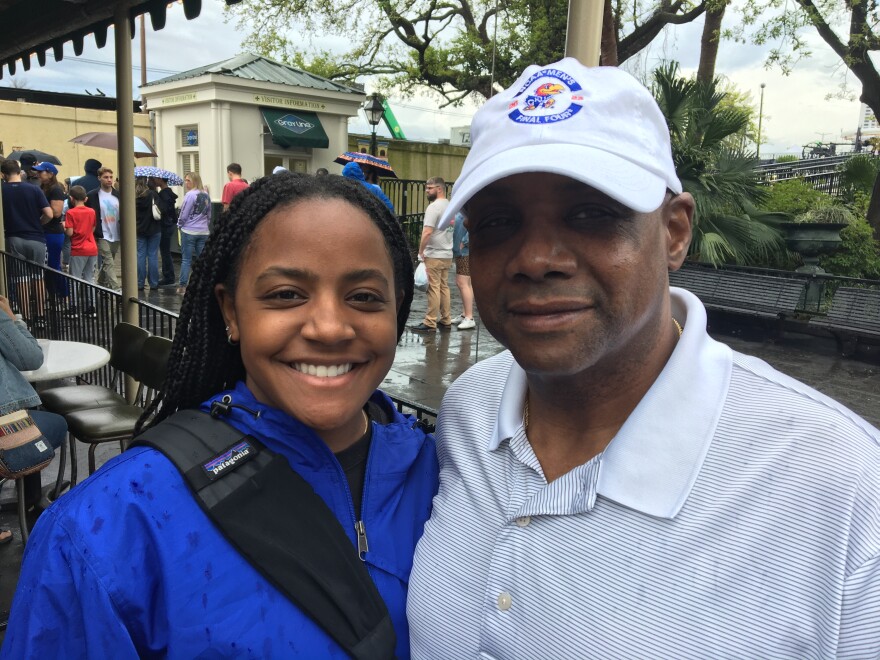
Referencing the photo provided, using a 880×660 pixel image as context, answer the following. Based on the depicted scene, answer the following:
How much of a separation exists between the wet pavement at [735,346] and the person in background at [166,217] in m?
1.19

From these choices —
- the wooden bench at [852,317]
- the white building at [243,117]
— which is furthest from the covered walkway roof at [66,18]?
the white building at [243,117]

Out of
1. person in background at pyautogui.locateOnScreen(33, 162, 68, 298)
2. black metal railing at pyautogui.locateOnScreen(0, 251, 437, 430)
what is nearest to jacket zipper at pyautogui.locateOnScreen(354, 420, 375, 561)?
black metal railing at pyautogui.locateOnScreen(0, 251, 437, 430)

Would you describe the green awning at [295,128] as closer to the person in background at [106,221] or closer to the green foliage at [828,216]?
the person in background at [106,221]

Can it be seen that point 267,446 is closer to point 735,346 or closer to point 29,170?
point 735,346

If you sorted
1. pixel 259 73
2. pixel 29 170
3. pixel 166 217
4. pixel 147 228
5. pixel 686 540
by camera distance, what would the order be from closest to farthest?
pixel 686 540, pixel 29 170, pixel 147 228, pixel 166 217, pixel 259 73

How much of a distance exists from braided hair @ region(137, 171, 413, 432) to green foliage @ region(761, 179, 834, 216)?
11760 millimetres

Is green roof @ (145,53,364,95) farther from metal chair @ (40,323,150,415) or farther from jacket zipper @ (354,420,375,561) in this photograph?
jacket zipper @ (354,420,375,561)

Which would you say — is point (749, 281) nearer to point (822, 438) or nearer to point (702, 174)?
point (702, 174)

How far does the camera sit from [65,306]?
6.66 meters

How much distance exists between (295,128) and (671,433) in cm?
1610

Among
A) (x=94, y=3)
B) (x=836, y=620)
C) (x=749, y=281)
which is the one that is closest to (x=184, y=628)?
(x=836, y=620)

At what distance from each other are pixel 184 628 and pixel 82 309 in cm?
594

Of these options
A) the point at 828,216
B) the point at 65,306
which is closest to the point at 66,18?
A: the point at 65,306

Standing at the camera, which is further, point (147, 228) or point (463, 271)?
point (147, 228)
